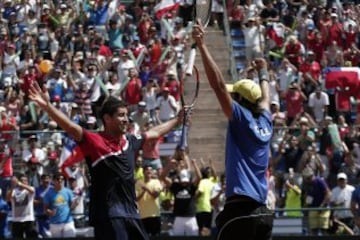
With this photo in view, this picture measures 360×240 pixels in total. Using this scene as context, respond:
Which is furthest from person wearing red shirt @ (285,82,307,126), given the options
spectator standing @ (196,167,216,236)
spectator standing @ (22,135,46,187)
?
spectator standing @ (22,135,46,187)

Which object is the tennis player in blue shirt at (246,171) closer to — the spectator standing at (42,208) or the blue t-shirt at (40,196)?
the spectator standing at (42,208)

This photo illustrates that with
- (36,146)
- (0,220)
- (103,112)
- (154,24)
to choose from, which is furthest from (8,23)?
(103,112)

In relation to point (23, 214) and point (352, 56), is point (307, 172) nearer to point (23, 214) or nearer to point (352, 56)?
point (23, 214)

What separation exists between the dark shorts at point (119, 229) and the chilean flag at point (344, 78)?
1437 cm

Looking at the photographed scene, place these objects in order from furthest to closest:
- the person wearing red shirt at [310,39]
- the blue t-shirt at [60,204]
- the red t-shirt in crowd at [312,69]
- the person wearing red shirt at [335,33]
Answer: the person wearing red shirt at [310,39], the person wearing red shirt at [335,33], the red t-shirt in crowd at [312,69], the blue t-shirt at [60,204]

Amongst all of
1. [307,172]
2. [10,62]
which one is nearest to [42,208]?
[307,172]

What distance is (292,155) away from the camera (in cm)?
2150

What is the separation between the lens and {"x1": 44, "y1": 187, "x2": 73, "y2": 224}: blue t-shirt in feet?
66.0

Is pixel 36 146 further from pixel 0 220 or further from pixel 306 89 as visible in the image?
pixel 306 89

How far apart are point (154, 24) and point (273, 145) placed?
241 inches

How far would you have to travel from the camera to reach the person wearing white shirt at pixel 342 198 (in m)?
20.2

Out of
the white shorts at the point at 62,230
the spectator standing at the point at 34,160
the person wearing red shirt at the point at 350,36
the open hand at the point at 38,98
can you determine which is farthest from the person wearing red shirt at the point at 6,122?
the open hand at the point at 38,98

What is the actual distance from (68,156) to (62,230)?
204cm

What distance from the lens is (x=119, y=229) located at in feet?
33.0
